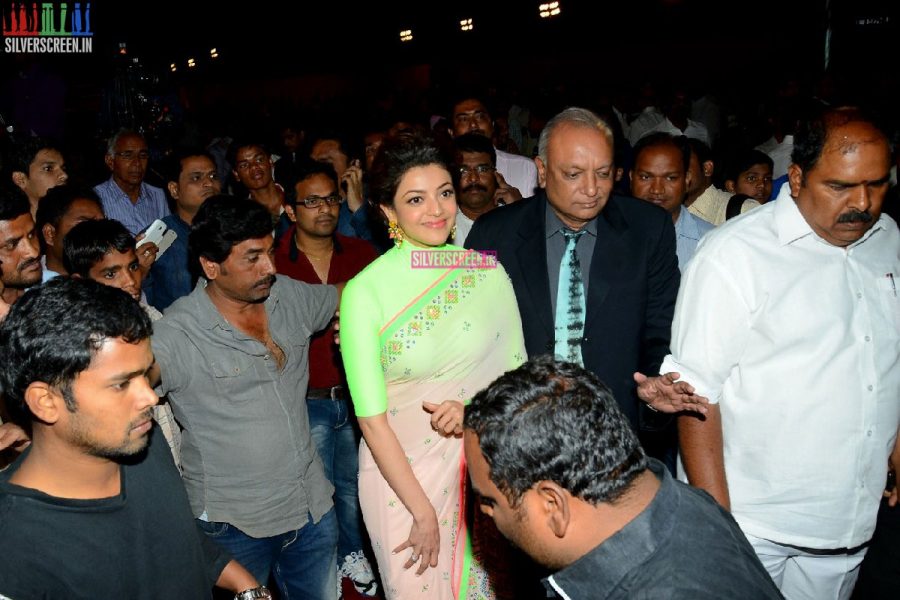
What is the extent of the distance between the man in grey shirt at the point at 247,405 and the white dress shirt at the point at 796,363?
4.33 feet

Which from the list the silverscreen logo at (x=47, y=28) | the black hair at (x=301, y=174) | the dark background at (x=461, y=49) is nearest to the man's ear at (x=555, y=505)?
the black hair at (x=301, y=174)

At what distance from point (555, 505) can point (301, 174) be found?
9.05 ft

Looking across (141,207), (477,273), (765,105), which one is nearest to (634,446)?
(477,273)

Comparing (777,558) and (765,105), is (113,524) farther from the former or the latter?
(765,105)

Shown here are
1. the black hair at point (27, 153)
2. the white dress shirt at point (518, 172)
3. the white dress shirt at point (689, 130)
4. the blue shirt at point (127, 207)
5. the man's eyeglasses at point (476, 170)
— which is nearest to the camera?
the man's eyeglasses at point (476, 170)

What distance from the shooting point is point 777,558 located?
2320 mm

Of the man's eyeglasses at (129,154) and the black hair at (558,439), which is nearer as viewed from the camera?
the black hair at (558,439)

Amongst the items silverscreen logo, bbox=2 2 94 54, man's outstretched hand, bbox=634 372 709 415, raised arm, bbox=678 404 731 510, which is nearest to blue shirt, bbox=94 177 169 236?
man's outstretched hand, bbox=634 372 709 415

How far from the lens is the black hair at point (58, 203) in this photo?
12.1ft

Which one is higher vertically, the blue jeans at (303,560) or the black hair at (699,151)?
the black hair at (699,151)

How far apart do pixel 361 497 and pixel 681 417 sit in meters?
1.07

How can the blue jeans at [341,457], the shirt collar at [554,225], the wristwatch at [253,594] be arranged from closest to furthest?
1. the wristwatch at [253,594]
2. the shirt collar at [554,225]
3. the blue jeans at [341,457]

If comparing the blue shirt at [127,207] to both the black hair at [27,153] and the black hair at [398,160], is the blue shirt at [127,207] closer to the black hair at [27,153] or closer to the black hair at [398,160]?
the black hair at [27,153]

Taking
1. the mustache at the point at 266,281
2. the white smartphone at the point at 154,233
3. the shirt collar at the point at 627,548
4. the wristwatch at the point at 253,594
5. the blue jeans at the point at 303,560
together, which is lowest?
the blue jeans at the point at 303,560
